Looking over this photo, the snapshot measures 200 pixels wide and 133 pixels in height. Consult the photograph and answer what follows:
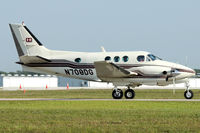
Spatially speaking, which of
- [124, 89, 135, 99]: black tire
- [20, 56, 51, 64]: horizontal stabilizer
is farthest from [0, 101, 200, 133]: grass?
[20, 56, 51, 64]: horizontal stabilizer

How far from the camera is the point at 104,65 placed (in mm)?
35531

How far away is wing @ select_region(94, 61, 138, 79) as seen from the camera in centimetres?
3541

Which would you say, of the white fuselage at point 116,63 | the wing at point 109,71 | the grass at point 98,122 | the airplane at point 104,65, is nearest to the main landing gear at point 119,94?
the airplane at point 104,65

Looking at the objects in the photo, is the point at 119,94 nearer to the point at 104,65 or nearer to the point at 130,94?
the point at 130,94

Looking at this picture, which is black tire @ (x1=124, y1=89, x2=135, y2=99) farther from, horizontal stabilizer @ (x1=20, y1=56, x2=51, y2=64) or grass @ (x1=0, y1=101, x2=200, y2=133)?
grass @ (x1=0, y1=101, x2=200, y2=133)

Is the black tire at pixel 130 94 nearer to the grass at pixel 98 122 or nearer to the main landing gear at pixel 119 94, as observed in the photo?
the main landing gear at pixel 119 94

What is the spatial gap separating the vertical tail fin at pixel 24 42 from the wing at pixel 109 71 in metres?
5.67

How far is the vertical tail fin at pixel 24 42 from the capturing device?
38706 millimetres

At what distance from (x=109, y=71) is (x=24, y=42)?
26.4 ft

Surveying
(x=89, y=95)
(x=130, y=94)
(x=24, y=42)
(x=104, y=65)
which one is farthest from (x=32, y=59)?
(x=89, y=95)

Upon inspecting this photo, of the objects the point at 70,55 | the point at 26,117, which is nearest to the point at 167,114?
the point at 26,117

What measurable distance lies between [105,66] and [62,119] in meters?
16.2

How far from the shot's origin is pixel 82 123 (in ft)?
59.7

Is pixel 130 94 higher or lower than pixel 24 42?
lower
